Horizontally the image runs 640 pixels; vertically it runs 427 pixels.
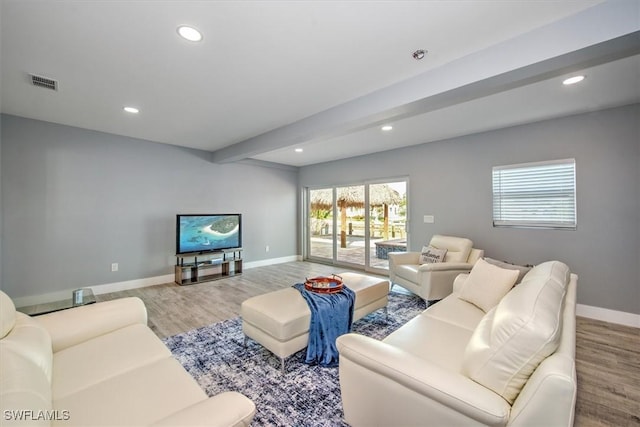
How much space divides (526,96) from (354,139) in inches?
91.9

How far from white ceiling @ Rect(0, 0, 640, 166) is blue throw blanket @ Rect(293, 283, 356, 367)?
1915 mm

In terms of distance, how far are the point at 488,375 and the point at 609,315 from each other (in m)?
3.51

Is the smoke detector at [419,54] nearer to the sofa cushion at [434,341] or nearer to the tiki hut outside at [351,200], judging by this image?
the sofa cushion at [434,341]

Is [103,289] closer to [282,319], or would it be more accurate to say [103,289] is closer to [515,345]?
[282,319]

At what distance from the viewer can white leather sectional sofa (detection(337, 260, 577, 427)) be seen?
953 millimetres

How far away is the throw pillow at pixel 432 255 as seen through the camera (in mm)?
3998

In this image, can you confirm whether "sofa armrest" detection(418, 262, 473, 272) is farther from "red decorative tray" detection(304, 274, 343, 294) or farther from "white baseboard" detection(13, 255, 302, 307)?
"white baseboard" detection(13, 255, 302, 307)

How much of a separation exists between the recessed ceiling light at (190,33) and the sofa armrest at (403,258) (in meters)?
3.65

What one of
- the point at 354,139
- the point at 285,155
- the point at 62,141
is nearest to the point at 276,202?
the point at 285,155

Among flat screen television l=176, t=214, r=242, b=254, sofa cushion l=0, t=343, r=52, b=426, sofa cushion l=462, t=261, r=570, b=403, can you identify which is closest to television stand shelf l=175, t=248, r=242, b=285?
flat screen television l=176, t=214, r=242, b=254

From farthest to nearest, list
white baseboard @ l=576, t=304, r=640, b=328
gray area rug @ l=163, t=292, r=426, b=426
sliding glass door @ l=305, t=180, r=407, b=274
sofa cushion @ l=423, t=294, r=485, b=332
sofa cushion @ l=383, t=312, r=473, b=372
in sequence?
1. sliding glass door @ l=305, t=180, r=407, b=274
2. white baseboard @ l=576, t=304, r=640, b=328
3. sofa cushion @ l=423, t=294, r=485, b=332
4. gray area rug @ l=163, t=292, r=426, b=426
5. sofa cushion @ l=383, t=312, r=473, b=372

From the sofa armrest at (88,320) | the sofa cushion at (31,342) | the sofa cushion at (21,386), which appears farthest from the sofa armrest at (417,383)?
the sofa armrest at (88,320)

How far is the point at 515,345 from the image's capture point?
3.55ft

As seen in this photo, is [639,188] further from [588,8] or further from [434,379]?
[434,379]
